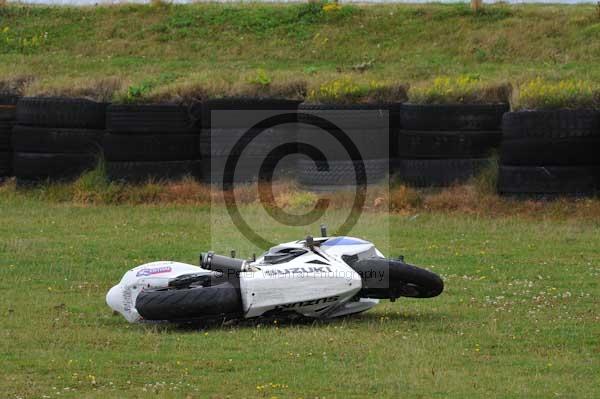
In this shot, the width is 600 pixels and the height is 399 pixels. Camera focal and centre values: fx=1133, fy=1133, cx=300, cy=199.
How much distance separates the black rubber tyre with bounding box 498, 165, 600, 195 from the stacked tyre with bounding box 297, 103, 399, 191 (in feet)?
7.15

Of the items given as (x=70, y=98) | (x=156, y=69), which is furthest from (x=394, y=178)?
(x=156, y=69)

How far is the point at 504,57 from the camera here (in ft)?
70.4

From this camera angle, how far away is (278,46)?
23.4 meters

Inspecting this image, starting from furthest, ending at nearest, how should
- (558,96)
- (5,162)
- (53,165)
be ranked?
(5,162), (53,165), (558,96)

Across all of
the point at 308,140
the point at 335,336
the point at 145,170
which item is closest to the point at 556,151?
the point at 308,140

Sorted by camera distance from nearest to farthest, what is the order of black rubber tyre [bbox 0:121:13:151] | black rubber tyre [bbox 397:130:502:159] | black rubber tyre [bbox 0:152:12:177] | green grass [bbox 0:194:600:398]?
green grass [bbox 0:194:600:398] → black rubber tyre [bbox 397:130:502:159] → black rubber tyre [bbox 0:121:13:151] → black rubber tyre [bbox 0:152:12:177]

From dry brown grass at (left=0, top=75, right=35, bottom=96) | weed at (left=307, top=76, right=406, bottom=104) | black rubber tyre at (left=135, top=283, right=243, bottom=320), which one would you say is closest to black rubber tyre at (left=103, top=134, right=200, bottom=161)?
weed at (left=307, top=76, right=406, bottom=104)

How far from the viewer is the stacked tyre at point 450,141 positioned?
16188 millimetres

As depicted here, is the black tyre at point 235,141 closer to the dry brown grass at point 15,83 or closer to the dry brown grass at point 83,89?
the dry brown grass at point 83,89

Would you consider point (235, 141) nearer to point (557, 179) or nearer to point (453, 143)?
point (453, 143)

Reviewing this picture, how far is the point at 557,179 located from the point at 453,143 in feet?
5.30

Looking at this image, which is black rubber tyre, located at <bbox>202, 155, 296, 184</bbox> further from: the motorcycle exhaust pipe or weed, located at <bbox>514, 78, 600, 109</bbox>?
Result: the motorcycle exhaust pipe

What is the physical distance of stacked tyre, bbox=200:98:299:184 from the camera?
1717 centimetres

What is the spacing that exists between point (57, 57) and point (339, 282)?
1584 centimetres
